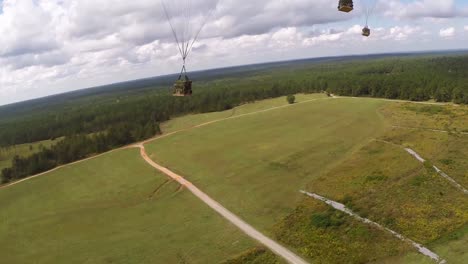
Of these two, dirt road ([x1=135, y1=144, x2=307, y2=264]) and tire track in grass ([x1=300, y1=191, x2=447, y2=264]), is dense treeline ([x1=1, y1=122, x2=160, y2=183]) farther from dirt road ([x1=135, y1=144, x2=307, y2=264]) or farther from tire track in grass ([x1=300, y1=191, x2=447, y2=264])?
tire track in grass ([x1=300, y1=191, x2=447, y2=264])

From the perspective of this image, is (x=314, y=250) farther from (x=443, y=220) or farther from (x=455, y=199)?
(x=455, y=199)

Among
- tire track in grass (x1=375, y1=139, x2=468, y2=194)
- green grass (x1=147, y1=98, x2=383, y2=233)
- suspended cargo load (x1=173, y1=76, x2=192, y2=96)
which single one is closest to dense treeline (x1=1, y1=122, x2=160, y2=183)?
green grass (x1=147, y1=98, x2=383, y2=233)

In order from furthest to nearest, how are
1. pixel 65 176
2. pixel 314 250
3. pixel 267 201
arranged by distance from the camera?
pixel 65 176, pixel 267 201, pixel 314 250

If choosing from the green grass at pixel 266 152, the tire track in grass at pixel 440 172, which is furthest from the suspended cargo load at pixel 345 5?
the tire track in grass at pixel 440 172

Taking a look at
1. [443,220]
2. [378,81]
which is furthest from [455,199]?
[378,81]

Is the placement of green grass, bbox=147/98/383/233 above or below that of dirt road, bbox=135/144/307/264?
above

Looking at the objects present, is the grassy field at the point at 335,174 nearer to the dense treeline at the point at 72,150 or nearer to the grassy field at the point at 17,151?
the dense treeline at the point at 72,150

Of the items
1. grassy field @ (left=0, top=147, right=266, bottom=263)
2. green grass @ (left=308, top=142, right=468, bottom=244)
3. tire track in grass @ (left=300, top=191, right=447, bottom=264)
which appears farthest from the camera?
grassy field @ (left=0, top=147, right=266, bottom=263)
